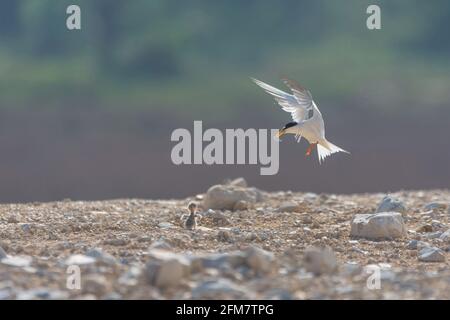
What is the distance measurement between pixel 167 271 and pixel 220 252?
5.60ft

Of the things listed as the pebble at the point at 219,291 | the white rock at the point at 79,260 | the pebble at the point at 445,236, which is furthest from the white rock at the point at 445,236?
the white rock at the point at 79,260

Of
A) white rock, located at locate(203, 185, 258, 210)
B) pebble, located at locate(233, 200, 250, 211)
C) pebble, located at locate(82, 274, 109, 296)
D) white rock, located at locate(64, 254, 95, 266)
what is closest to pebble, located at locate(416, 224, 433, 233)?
pebble, located at locate(233, 200, 250, 211)

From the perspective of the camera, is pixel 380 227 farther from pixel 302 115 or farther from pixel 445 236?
pixel 302 115

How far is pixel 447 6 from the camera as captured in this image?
31016 millimetres

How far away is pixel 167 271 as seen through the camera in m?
6.31

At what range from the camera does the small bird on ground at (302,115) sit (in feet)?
33.5

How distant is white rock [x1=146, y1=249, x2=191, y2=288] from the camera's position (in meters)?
6.32

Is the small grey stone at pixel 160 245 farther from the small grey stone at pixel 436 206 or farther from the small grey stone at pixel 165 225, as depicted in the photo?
the small grey stone at pixel 436 206

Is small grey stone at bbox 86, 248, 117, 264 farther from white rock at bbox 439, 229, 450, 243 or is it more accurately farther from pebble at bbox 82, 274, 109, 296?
white rock at bbox 439, 229, 450, 243

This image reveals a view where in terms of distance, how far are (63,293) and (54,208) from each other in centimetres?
512

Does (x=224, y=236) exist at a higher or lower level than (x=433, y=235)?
higher

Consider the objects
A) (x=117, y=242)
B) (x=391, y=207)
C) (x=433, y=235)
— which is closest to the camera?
(x=117, y=242)

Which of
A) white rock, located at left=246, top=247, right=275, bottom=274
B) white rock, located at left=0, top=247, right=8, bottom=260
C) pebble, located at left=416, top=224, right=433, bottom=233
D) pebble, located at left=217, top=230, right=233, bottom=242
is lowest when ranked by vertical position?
pebble, located at left=416, top=224, right=433, bottom=233

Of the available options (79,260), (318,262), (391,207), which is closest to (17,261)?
(79,260)
